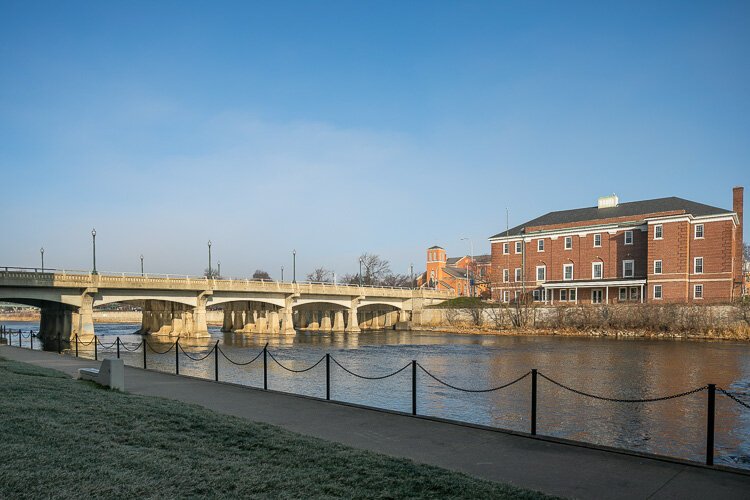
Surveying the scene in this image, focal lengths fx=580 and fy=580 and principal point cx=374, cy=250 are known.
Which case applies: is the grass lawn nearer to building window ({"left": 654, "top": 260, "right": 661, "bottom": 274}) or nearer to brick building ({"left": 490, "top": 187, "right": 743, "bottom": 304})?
brick building ({"left": 490, "top": 187, "right": 743, "bottom": 304})

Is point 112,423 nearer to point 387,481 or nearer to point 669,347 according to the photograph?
point 387,481

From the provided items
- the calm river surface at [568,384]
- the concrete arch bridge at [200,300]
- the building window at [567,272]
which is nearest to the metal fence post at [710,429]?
the calm river surface at [568,384]

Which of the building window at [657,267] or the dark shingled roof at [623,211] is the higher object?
the dark shingled roof at [623,211]

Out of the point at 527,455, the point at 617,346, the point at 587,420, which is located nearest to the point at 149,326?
the point at 617,346

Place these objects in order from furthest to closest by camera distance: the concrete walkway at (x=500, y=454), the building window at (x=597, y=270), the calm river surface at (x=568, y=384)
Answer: the building window at (x=597, y=270)
the calm river surface at (x=568, y=384)
the concrete walkway at (x=500, y=454)

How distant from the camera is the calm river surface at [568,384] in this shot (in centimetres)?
1548

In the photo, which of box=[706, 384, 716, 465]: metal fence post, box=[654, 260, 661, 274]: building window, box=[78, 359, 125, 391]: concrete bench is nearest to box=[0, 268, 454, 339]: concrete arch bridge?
box=[654, 260, 661, 274]: building window

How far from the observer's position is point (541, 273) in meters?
81.8

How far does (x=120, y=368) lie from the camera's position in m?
16.2

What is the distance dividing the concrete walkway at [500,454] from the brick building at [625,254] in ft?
203

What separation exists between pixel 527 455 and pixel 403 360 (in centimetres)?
2782

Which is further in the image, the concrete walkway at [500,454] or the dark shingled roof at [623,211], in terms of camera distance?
the dark shingled roof at [623,211]

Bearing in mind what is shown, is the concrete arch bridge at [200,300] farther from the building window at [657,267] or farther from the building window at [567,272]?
the building window at [657,267]

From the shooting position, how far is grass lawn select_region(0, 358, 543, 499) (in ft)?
21.1
